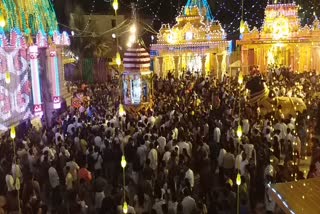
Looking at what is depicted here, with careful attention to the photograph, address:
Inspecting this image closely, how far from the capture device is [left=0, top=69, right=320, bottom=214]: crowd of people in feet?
26.5

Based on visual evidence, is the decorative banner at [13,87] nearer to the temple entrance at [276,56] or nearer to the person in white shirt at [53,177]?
the person in white shirt at [53,177]

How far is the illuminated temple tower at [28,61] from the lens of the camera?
15.6 m

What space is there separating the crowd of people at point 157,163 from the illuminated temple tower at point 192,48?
14.0 metres

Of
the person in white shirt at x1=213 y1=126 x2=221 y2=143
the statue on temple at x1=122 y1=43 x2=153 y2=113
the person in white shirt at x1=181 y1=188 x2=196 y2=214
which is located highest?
the statue on temple at x1=122 y1=43 x2=153 y2=113

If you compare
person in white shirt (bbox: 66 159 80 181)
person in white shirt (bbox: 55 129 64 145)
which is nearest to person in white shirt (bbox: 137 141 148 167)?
person in white shirt (bbox: 66 159 80 181)

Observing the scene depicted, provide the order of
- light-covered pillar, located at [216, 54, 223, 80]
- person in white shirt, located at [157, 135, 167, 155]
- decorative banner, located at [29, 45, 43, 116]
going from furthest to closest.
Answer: light-covered pillar, located at [216, 54, 223, 80]
decorative banner, located at [29, 45, 43, 116]
person in white shirt, located at [157, 135, 167, 155]

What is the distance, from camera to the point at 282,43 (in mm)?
28188

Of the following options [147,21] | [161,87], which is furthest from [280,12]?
[147,21]

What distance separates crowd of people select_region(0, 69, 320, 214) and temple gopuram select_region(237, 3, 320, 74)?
47.9 feet

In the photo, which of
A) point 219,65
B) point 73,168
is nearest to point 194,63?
point 219,65

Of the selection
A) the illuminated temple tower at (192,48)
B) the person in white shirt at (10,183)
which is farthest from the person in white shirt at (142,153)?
the illuminated temple tower at (192,48)

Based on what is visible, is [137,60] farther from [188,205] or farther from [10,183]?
[188,205]

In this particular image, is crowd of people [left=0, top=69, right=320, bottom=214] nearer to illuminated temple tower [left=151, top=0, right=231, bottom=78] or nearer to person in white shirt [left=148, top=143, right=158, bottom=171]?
person in white shirt [left=148, top=143, right=158, bottom=171]

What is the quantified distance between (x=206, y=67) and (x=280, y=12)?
6157 millimetres
